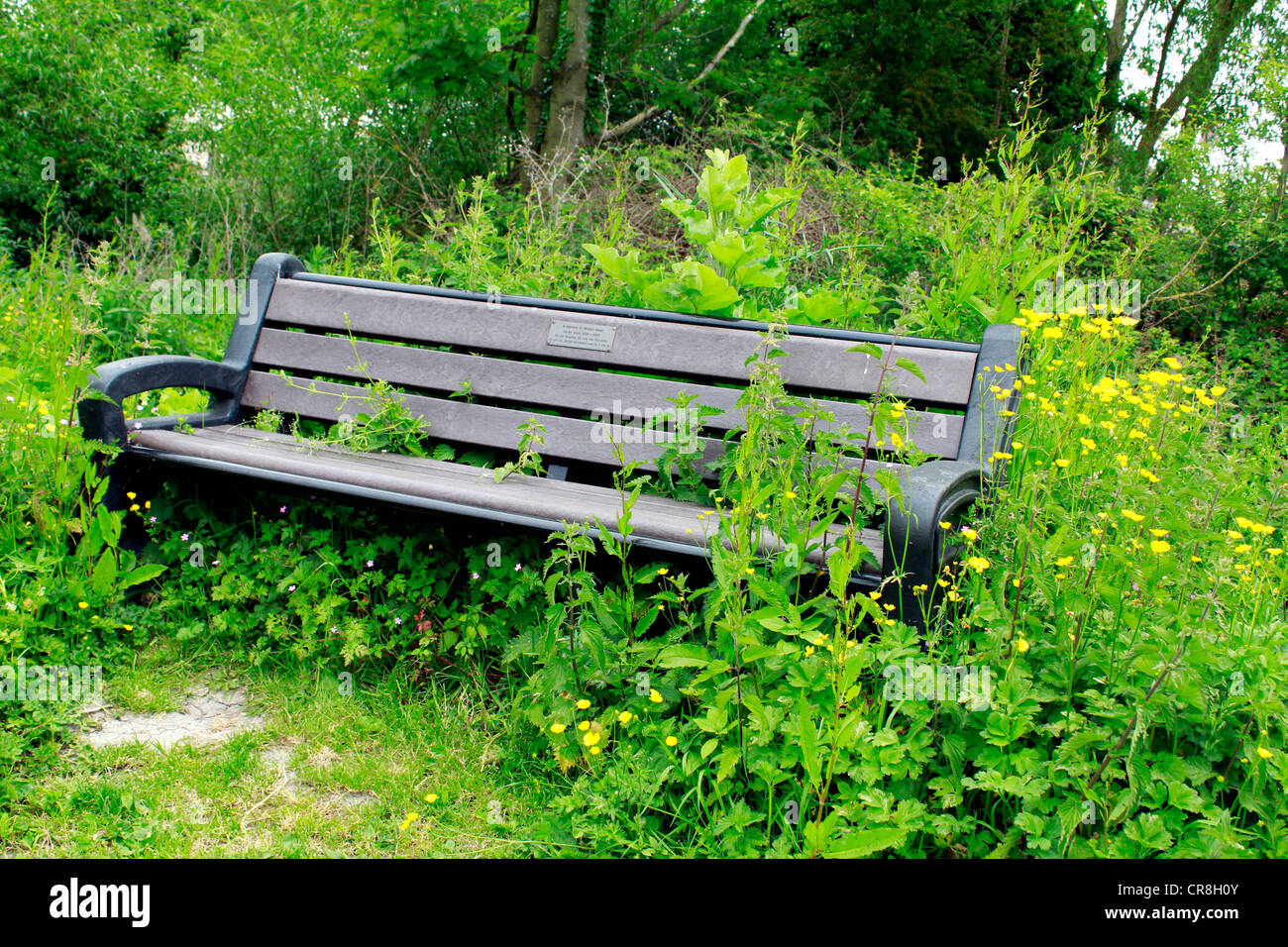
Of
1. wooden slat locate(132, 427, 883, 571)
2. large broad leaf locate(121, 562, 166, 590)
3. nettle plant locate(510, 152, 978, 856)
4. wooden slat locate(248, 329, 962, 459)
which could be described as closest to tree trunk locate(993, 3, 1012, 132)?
wooden slat locate(248, 329, 962, 459)

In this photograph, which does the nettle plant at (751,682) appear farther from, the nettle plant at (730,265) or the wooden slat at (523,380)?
the nettle plant at (730,265)

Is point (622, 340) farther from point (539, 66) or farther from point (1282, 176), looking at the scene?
point (539, 66)

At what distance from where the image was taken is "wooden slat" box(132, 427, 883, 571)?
7.78ft

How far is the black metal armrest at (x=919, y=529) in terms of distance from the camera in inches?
78.3

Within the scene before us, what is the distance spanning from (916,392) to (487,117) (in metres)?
8.74

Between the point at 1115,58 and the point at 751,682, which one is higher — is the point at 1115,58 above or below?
above

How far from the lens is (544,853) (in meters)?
2.03

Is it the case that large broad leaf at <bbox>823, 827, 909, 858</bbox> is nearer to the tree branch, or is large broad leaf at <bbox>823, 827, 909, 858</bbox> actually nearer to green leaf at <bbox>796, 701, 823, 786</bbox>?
green leaf at <bbox>796, 701, 823, 786</bbox>

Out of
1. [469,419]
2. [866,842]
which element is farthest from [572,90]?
[866,842]

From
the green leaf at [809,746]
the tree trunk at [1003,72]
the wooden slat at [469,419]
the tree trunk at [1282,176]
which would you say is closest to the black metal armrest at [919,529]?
the green leaf at [809,746]

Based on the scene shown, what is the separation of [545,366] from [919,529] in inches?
63.8

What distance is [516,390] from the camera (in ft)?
10.6

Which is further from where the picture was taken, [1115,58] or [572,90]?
[1115,58]
